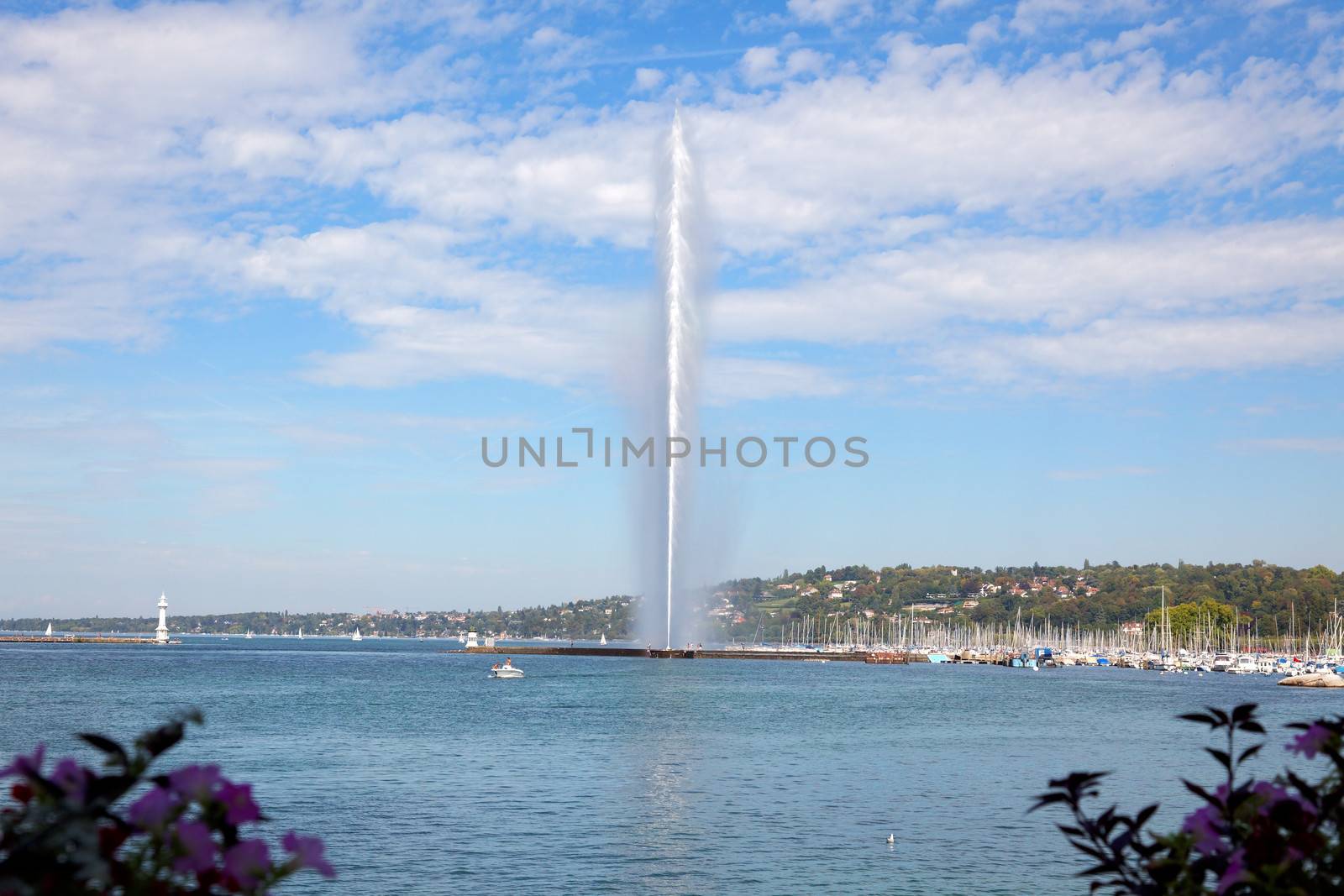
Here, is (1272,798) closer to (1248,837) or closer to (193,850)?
(1248,837)

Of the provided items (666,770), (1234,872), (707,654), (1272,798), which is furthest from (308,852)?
(707,654)

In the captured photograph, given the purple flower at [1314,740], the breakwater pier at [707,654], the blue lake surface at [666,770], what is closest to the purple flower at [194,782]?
the purple flower at [1314,740]

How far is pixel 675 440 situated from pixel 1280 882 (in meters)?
108

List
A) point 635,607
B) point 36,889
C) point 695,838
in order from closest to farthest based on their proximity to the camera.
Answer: point 36,889 < point 695,838 < point 635,607

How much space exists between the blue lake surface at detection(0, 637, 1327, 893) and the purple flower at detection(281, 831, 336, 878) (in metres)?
23.0

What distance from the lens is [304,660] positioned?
181 metres

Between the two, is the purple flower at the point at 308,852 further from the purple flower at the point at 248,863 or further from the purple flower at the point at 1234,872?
the purple flower at the point at 1234,872

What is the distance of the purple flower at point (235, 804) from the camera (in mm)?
3199

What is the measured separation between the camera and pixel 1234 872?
3.88m

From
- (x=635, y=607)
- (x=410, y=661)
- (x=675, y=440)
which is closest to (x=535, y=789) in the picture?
(x=675, y=440)

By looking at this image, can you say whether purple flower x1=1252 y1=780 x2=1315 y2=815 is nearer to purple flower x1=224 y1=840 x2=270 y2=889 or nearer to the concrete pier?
purple flower x1=224 y1=840 x2=270 y2=889

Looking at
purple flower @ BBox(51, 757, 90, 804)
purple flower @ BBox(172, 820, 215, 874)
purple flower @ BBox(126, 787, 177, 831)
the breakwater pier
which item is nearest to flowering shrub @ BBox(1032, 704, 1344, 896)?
purple flower @ BBox(172, 820, 215, 874)

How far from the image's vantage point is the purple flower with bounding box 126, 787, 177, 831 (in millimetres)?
3010

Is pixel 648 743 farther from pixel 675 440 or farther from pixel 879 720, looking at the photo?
pixel 675 440
